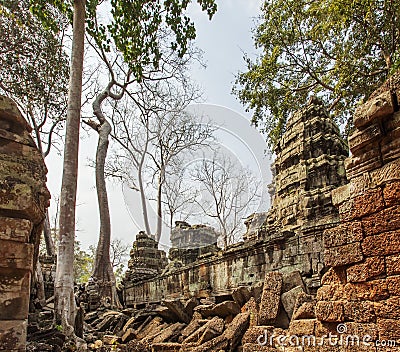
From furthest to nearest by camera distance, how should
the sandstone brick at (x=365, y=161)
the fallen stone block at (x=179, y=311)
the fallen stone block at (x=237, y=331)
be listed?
the fallen stone block at (x=179, y=311) < the fallen stone block at (x=237, y=331) < the sandstone brick at (x=365, y=161)

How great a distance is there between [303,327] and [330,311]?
1.85ft

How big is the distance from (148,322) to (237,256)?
3818 mm

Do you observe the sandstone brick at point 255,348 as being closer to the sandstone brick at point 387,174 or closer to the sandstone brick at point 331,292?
the sandstone brick at point 331,292

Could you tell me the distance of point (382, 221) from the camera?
2723 millimetres

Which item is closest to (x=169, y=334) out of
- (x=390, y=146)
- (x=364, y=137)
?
(x=364, y=137)

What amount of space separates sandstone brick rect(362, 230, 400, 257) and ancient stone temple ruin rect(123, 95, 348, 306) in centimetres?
222

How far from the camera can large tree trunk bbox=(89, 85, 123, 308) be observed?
40.4ft

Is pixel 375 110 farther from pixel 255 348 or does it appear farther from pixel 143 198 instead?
pixel 143 198

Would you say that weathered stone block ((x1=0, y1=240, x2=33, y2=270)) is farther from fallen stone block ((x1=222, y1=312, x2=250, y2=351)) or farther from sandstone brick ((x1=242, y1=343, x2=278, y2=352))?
fallen stone block ((x1=222, y1=312, x2=250, y2=351))

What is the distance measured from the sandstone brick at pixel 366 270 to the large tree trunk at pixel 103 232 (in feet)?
34.4

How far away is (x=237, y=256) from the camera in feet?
21.3

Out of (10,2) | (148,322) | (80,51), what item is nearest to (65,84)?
(10,2)

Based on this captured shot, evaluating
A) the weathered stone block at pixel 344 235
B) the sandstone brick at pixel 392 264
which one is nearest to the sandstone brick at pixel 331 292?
the weathered stone block at pixel 344 235

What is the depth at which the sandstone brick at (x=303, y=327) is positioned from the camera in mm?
3301
